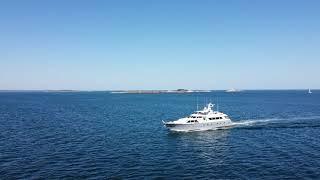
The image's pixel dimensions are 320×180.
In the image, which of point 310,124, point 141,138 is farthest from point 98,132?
point 310,124

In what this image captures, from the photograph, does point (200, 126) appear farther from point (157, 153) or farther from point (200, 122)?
point (157, 153)

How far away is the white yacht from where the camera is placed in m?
92.4

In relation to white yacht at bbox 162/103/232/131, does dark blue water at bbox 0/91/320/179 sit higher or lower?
lower

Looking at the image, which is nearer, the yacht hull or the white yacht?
the yacht hull

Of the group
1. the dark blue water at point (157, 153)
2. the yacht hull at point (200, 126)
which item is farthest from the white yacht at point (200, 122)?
the dark blue water at point (157, 153)

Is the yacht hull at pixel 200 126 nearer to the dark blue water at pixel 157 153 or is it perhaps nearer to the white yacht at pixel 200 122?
the white yacht at pixel 200 122

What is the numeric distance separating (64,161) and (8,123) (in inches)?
2418

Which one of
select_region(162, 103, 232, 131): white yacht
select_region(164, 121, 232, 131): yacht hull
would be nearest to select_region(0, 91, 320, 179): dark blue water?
select_region(164, 121, 232, 131): yacht hull

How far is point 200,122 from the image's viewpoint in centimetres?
9656

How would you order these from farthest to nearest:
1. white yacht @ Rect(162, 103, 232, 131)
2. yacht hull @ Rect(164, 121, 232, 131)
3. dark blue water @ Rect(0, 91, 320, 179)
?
white yacht @ Rect(162, 103, 232, 131), yacht hull @ Rect(164, 121, 232, 131), dark blue water @ Rect(0, 91, 320, 179)

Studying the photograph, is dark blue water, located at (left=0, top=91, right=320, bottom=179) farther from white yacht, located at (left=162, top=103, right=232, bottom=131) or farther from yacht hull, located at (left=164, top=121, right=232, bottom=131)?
white yacht, located at (left=162, top=103, right=232, bottom=131)

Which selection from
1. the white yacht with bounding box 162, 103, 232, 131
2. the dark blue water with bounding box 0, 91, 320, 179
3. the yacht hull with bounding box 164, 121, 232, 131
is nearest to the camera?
the dark blue water with bounding box 0, 91, 320, 179

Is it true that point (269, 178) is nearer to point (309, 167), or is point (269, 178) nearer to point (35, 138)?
point (309, 167)

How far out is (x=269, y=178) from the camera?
1930 inches
